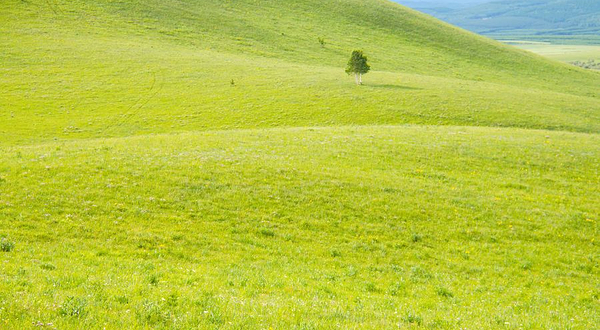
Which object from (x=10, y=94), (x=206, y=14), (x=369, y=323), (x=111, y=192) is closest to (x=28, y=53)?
(x=10, y=94)

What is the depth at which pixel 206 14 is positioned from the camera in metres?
104

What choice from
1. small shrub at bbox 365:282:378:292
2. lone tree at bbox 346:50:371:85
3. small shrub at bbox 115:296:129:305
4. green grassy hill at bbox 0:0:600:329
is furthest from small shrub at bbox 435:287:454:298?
lone tree at bbox 346:50:371:85

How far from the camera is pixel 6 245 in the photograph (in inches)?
580

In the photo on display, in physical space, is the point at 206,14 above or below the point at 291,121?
above

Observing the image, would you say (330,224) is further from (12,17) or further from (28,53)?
(12,17)

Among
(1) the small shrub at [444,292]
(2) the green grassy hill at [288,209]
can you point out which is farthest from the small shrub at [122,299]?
(1) the small shrub at [444,292]

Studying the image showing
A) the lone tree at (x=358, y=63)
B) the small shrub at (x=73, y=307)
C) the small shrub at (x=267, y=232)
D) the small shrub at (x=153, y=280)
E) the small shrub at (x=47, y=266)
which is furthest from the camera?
the lone tree at (x=358, y=63)

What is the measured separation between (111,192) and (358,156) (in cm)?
1726

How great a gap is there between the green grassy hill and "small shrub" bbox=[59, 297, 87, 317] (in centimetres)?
5

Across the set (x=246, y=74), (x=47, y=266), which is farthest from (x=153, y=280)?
(x=246, y=74)

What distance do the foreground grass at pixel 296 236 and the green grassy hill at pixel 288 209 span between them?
102 mm

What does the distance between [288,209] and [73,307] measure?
12739 mm

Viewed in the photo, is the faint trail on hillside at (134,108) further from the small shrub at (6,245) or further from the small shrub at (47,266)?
the small shrub at (47,266)

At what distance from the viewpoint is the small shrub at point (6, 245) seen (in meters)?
14.6
